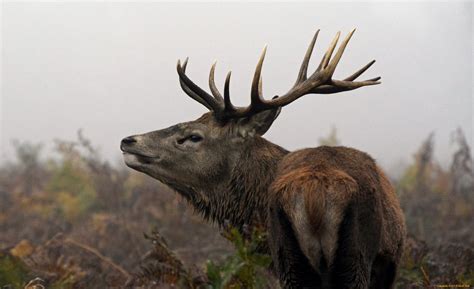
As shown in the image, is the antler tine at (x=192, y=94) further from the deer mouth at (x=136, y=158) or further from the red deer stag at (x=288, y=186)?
the deer mouth at (x=136, y=158)

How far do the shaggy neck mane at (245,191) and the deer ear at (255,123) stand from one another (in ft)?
0.28

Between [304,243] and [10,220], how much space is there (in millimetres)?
10770

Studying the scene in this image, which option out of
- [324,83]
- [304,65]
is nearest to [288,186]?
[324,83]

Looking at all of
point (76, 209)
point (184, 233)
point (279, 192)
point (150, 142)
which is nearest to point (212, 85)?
point (150, 142)

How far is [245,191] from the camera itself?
512cm

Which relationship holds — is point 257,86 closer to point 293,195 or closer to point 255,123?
point 255,123

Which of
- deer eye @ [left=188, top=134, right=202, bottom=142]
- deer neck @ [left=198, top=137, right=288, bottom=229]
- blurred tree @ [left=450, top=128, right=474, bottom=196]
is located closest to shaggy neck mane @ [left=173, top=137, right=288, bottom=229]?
deer neck @ [left=198, top=137, right=288, bottom=229]

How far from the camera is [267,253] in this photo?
4.71 m

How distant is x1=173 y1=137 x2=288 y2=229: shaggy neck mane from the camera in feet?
16.6

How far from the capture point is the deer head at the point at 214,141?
209 inches

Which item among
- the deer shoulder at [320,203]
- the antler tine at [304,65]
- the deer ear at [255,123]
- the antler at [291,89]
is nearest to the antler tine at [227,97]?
the antler at [291,89]

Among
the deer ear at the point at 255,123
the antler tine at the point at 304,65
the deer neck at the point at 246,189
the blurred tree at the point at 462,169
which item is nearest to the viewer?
the deer neck at the point at 246,189

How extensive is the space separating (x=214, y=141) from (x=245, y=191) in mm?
591

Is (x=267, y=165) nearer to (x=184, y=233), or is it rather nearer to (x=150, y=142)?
(x=150, y=142)
